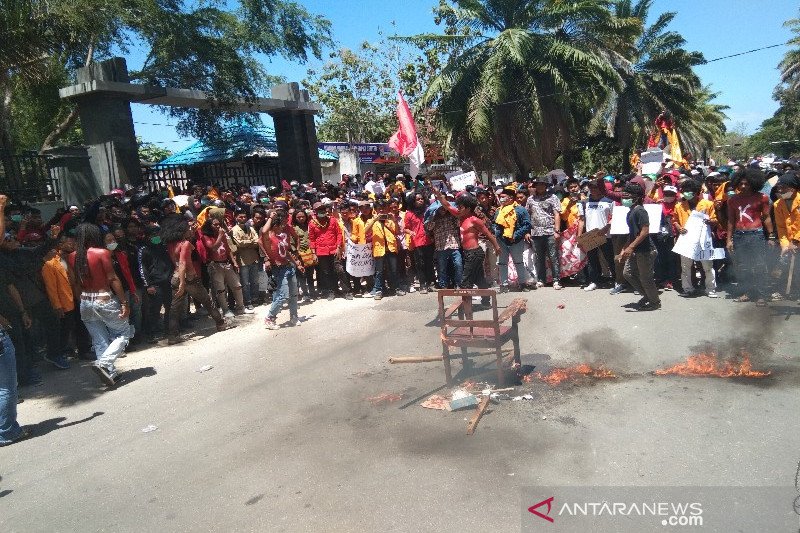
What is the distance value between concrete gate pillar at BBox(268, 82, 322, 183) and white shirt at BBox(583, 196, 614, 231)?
1102 centimetres

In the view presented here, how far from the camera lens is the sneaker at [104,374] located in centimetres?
660

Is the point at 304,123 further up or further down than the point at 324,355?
further up

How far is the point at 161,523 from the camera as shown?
3904mm

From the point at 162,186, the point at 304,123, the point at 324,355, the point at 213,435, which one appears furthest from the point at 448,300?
the point at 304,123

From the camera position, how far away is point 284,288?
870 cm

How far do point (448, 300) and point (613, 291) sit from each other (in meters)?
2.56

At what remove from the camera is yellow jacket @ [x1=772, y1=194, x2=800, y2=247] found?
742cm

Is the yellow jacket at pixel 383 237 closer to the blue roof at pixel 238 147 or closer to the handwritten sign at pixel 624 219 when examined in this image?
the handwritten sign at pixel 624 219

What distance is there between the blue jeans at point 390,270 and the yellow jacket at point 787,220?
569 cm

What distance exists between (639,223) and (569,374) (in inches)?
120

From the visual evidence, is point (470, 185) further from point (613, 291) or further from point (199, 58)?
point (199, 58)

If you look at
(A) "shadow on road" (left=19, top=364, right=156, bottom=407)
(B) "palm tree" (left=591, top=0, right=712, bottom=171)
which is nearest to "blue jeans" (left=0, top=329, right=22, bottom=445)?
(A) "shadow on road" (left=19, top=364, right=156, bottom=407)

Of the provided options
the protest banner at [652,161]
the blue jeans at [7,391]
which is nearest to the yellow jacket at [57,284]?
the blue jeans at [7,391]

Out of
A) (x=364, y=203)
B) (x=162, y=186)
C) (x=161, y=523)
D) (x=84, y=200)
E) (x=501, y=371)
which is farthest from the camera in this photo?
(x=162, y=186)
